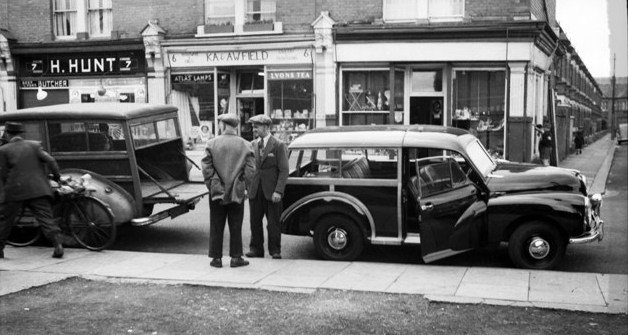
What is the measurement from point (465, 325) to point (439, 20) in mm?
13578

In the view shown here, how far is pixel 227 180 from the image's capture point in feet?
26.3

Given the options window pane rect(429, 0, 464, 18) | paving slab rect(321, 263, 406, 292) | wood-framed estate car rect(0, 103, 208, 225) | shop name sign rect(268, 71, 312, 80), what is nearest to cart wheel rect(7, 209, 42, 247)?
wood-framed estate car rect(0, 103, 208, 225)

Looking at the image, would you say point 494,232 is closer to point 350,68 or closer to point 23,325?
point 23,325

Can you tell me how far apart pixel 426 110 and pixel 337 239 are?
35.9 feet

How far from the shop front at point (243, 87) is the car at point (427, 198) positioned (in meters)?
10.2

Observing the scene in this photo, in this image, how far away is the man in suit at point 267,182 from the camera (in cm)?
868

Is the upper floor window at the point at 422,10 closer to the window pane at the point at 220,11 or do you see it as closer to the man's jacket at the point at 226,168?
the window pane at the point at 220,11

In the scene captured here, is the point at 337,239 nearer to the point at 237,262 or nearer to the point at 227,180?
the point at 237,262

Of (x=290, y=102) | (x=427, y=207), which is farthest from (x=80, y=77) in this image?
(x=427, y=207)

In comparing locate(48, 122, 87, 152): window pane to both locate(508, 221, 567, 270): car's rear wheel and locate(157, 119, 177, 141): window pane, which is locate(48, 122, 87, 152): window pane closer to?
locate(157, 119, 177, 141): window pane

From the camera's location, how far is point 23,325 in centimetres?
595

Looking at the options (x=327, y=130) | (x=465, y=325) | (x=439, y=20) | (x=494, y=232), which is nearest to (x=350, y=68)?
(x=439, y=20)

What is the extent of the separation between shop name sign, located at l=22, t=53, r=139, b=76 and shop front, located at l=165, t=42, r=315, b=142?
1528 millimetres

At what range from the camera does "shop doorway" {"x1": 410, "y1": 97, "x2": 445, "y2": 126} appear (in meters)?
18.7
